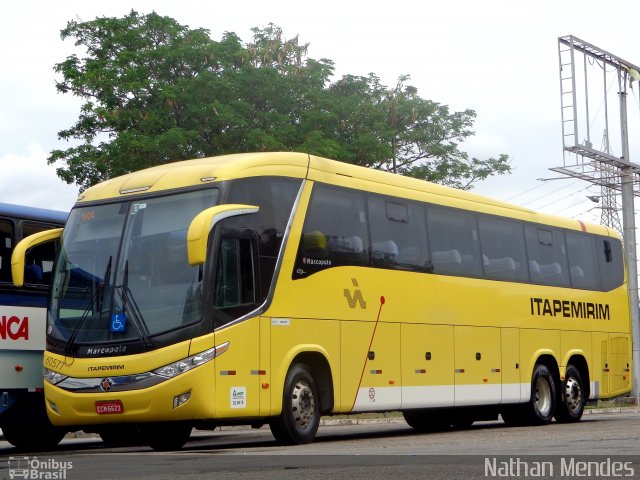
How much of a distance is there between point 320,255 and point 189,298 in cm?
257

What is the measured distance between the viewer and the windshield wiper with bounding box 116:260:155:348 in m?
15.6

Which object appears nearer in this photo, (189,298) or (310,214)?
(189,298)

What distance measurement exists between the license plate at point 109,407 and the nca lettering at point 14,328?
250cm

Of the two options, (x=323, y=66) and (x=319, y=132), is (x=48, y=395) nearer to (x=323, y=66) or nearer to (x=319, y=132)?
(x=319, y=132)

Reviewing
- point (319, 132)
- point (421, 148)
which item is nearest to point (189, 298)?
point (319, 132)

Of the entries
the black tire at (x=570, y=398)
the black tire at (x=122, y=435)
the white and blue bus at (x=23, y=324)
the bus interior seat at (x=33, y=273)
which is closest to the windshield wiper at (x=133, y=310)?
the black tire at (x=122, y=435)

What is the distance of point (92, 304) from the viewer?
53.3ft

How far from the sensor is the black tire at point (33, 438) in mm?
19141

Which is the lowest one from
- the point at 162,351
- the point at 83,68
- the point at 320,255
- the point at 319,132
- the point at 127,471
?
the point at 127,471

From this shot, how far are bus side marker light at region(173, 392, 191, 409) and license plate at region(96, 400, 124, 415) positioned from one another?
0.71 m

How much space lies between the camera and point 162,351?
15500mm

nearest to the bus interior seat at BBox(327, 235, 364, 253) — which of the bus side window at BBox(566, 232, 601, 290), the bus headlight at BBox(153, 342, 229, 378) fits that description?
the bus headlight at BBox(153, 342, 229, 378)

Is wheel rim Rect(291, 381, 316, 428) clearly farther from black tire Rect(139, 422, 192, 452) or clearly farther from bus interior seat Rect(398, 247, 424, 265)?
bus interior seat Rect(398, 247, 424, 265)

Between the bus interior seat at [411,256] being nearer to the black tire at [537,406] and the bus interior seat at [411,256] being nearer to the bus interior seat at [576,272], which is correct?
the black tire at [537,406]
